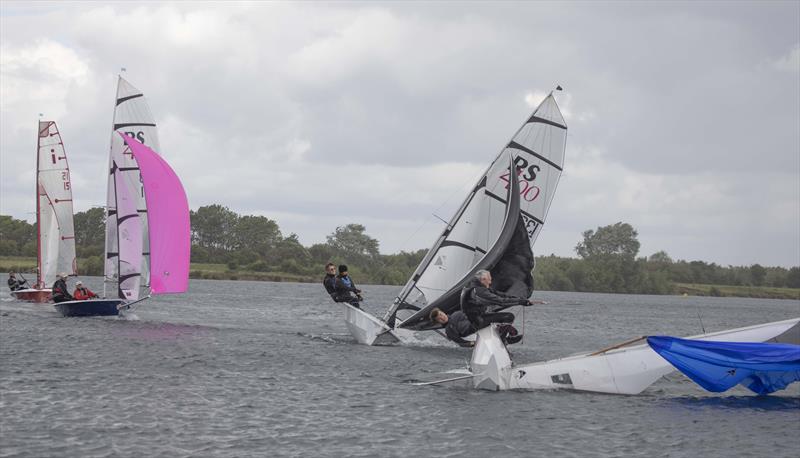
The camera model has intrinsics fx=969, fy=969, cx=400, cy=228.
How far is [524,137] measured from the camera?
1223 inches

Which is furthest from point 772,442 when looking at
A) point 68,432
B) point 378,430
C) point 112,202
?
point 112,202

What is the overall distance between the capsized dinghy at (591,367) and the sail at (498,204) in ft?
31.7

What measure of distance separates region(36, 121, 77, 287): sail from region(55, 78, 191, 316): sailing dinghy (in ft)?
37.6

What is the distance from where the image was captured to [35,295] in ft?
166

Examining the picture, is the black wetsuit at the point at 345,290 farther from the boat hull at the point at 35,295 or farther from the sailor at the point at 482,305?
the boat hull at the point at 35,295

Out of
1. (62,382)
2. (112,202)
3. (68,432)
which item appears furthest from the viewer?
(112,202)

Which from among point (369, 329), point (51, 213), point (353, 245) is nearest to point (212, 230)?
point (353, 245)

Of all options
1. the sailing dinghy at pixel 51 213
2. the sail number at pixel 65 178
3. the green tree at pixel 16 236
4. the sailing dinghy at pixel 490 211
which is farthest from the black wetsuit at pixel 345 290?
the green tree at pixel 16 236

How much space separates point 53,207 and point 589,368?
120ft

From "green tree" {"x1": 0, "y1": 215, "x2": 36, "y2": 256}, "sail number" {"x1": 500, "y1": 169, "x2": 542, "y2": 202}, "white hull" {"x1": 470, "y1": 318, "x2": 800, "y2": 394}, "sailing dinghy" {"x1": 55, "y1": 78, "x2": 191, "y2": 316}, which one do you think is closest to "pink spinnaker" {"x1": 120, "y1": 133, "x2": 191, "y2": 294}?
"sailing dinghy" {"x1": 55, "y1": 78, "x2": 191, "y2": 316}

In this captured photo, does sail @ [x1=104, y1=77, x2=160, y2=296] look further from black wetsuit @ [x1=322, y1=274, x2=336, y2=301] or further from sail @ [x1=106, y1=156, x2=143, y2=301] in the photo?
black wetsuit @ [x1=322, y1=274, x2=336, y2=301]

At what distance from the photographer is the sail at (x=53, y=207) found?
48562 mm

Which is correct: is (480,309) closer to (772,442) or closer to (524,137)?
(772,442)

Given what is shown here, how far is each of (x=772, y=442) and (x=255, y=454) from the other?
30.1ft
